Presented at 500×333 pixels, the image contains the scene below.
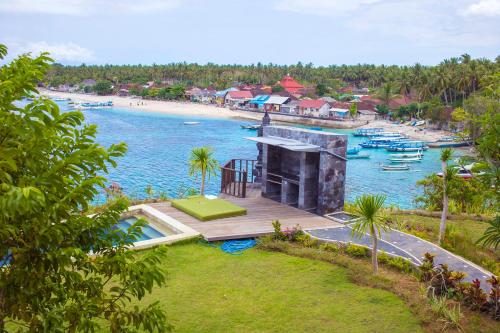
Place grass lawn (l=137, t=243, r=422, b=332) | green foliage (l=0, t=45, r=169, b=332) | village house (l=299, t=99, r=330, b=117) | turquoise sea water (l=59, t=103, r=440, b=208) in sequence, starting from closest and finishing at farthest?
1. green foliage (l=0, t=45, r=169, b=332)
2. grass lawn (l=137, t=243, r=422, b=332)
3. turquoise sea water (l=59, t=103, r=440, b=208)
4. village house (l=299, t=99, r=330, b=117)

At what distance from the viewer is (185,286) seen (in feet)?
34.4

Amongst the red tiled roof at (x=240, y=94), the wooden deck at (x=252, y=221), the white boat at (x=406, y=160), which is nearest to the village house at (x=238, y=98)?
the red tiled roof at (x=240, y=94)

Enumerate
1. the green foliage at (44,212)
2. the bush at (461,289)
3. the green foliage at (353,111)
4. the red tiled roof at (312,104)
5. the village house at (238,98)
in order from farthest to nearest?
1. the village house at (238,98)
2. the red tiled roof at (312,104)
3. the green foliage at (353,111)
4. the bush at (461,289)
5. the green foliage at (44,212)

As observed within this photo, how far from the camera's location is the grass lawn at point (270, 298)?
8922 mm

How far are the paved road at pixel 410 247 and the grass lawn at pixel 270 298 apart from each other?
1767 mm

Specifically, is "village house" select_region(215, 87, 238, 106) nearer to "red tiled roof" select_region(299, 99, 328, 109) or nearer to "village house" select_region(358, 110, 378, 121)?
"red tiled roof" select_region(299, 99, 328, 109)

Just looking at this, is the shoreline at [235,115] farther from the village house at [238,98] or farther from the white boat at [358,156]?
the white boat at [358,156]

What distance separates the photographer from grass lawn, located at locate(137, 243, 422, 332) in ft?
29.3

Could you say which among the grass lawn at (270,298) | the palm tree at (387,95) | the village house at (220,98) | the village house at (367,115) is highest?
the palm tree at (387,95)

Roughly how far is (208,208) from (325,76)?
12824cm

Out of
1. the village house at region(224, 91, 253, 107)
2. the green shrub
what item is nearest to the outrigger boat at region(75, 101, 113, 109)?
the village house at region(224, 91, 253, 107)

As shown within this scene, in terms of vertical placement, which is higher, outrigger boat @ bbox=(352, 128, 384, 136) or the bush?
the bush

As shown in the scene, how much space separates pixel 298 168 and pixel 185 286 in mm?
7978

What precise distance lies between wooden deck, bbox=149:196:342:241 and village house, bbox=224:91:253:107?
90.6 meters
